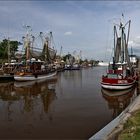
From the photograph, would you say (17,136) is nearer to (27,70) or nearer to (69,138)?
(69,138)

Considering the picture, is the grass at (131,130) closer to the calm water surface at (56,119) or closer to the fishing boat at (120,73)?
the calm water surface at (56,119)

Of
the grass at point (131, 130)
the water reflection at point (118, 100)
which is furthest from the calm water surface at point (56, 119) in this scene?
the grass at point (131, 130)

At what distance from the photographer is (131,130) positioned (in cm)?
1356

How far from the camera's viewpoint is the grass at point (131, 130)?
1254cm

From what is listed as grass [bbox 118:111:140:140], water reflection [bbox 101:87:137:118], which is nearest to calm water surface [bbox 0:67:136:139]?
water reflection [bbox 101:87:137:118]

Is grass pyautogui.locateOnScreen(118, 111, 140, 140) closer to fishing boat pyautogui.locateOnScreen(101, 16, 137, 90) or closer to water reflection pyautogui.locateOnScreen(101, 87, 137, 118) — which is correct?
water reflection pyautogui.locateOnScreen(101, 87, 137, 118)

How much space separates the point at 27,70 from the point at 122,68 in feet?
88.1

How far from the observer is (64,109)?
87.4 feet

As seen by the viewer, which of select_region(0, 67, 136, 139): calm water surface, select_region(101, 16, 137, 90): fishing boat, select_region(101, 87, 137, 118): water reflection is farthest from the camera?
select_region(101, 16, 137, 90): fishing boat

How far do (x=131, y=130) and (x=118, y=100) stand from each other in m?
19.0

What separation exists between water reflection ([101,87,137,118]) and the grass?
7.89 meters

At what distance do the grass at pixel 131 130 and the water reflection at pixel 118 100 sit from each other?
7886 mm

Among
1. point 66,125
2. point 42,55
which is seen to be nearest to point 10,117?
point 66,125

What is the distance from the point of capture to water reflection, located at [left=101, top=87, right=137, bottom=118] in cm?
2674
